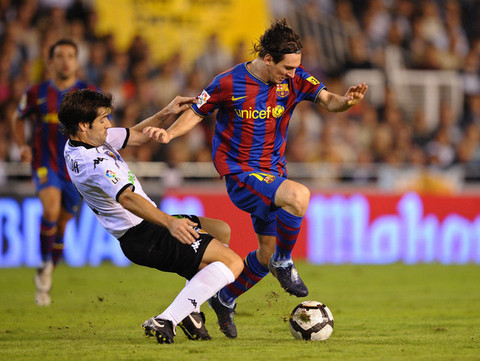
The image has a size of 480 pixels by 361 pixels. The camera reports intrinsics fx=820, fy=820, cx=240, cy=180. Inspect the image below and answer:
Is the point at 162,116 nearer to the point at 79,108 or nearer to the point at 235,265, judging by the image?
the point at 79,108

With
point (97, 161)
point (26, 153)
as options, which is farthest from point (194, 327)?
point (26, 153)

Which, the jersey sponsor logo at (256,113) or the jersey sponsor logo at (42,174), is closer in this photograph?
the jersey sponsor logo at (256,113)

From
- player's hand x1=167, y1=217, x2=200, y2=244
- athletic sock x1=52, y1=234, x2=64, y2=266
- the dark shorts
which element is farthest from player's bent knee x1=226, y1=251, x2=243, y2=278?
athletic sock x1=52, y1=234, x2=64, y2=266

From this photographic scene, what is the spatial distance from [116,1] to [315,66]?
150 inches

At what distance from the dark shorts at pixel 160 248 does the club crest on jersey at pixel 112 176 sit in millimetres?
460

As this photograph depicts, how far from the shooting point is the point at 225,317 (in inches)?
246

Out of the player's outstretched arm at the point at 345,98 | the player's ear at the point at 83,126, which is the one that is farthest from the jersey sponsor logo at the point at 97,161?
the player's outstretched arm at the point at 345,98

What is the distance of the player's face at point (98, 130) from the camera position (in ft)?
18.8

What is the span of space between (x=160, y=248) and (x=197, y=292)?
1.31 feet

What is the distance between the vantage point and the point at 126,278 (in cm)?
1088

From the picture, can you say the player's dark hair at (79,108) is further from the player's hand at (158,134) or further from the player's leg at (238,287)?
the player's leg at (238,287)

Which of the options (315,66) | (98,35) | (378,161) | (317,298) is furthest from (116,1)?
(317,298)

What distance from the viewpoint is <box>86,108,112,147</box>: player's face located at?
573cm

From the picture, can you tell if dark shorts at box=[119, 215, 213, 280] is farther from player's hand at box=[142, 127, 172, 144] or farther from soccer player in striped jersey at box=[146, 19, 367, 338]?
soccer player in striped jersey at box=[146, 19, 367, 338]
